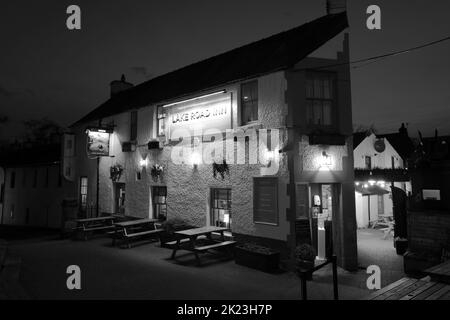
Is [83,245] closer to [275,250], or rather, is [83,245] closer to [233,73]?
[275,250]

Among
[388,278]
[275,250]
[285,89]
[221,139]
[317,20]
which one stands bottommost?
[388,278]

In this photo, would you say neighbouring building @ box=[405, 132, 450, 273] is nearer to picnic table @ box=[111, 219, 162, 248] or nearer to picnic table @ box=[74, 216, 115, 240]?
picnic table @ box=[111, 219, 162, 248]

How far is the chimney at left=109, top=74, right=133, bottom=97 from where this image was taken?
2309 cm

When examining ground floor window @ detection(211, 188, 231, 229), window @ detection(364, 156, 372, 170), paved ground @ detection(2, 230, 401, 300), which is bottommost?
paved ground @ detection(2, 230, 401, 300)

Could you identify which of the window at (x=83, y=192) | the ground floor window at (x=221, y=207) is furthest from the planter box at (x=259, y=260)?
the window at (x=83, y=192)

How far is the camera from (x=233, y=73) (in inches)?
458

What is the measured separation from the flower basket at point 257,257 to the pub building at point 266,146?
13.6 inches

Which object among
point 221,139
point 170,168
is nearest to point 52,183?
point 170,168

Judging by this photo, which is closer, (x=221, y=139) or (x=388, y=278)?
(x=388, y=278)

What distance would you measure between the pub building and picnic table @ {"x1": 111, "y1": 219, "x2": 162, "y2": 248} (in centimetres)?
59

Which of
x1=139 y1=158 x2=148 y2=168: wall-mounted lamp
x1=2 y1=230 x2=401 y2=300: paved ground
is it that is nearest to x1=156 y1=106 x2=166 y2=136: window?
x1=139 y1=158 x2=148 y2=168: wall-mounted lamp

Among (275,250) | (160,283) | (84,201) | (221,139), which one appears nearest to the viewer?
(160,283)

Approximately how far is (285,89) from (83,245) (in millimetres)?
10310

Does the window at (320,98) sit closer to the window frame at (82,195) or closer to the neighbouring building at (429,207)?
the neighbouring building at (429,207)
